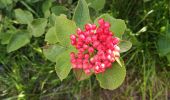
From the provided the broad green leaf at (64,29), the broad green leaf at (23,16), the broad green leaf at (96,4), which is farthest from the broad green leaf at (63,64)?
the broad green leaf at (23,16)

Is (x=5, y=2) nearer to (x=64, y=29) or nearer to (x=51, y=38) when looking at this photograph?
(x=51, y=38)

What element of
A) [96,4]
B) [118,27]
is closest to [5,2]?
A: [96,4]

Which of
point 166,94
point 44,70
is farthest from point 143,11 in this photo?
point 44,70

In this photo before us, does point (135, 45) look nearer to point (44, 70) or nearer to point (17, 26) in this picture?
point (44, 70)

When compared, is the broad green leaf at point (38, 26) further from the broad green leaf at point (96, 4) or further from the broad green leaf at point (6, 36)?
the broad green leaf at point (96, 4)

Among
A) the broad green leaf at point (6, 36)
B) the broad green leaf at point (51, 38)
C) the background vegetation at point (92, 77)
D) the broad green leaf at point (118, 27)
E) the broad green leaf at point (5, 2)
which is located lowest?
the background vegetation at point (92, 77)

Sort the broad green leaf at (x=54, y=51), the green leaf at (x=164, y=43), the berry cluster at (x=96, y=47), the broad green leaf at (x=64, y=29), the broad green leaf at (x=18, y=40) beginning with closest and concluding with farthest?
the berry cluster at (x=96, y=47) < the broad green leaf at (x=64, y=29) < the broad green leaf at (x=54, y=51) < the green leaf at (x=164, y=43) < the broad green leaf at (x=18, y=40)

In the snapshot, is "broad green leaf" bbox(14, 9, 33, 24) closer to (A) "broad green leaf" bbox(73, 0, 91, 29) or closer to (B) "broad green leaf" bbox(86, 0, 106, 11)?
(B) "broad green leaf" bbox(86, 0, 106, 11)
